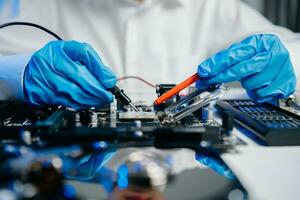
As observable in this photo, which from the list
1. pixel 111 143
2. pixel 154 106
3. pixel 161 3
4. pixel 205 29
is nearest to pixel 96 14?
pixel 161 3

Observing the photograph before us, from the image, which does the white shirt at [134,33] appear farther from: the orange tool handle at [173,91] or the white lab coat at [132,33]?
the orange tool handle at [173,91]

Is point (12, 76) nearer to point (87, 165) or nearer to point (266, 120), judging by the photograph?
point (87, 165)

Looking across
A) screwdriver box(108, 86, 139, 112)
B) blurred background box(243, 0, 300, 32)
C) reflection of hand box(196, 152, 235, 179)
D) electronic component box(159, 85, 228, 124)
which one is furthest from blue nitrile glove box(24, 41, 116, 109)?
blurred background box(243, 0, 300, 32)

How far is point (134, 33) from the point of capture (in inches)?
41.8

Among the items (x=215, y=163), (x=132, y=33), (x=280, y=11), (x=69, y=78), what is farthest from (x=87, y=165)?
(x=280, y=11)

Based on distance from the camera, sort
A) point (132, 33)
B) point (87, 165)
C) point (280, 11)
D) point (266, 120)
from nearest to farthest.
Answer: point (87, 165), point (266, 120), point (132, 33), point (280, 11)

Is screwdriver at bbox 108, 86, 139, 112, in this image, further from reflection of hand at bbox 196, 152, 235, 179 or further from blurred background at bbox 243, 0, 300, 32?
blurred background at bbox 243, 0, 300, 32

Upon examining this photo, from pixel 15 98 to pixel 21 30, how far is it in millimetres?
378

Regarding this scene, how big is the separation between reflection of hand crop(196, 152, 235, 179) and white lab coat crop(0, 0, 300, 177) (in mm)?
538

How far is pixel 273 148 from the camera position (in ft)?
1.83

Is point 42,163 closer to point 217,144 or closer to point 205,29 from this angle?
point 217,144

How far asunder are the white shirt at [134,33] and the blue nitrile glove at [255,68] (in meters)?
0.29

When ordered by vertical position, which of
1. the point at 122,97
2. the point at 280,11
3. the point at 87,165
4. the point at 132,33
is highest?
the point at 280,11

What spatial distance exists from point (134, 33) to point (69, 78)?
1.27ft
